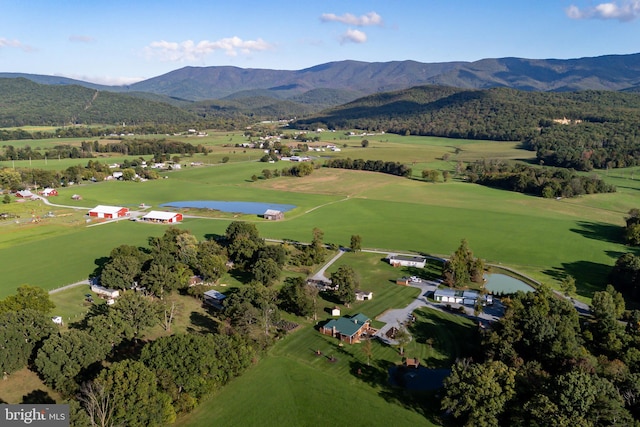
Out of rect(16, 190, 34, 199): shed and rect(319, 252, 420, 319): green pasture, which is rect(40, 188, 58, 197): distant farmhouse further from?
rect(319, 252, 420, 319): green pasture

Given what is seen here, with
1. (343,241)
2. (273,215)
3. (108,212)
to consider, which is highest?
(108,212)

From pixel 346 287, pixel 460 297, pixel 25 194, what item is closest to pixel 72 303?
pixel 346 287

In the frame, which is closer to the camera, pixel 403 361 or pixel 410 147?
pixel 403 361

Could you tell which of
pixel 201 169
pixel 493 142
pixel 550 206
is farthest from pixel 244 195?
pixel 493 142

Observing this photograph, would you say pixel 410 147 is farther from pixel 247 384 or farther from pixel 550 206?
pixel 247 384

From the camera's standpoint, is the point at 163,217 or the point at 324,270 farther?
the point at 163,217
